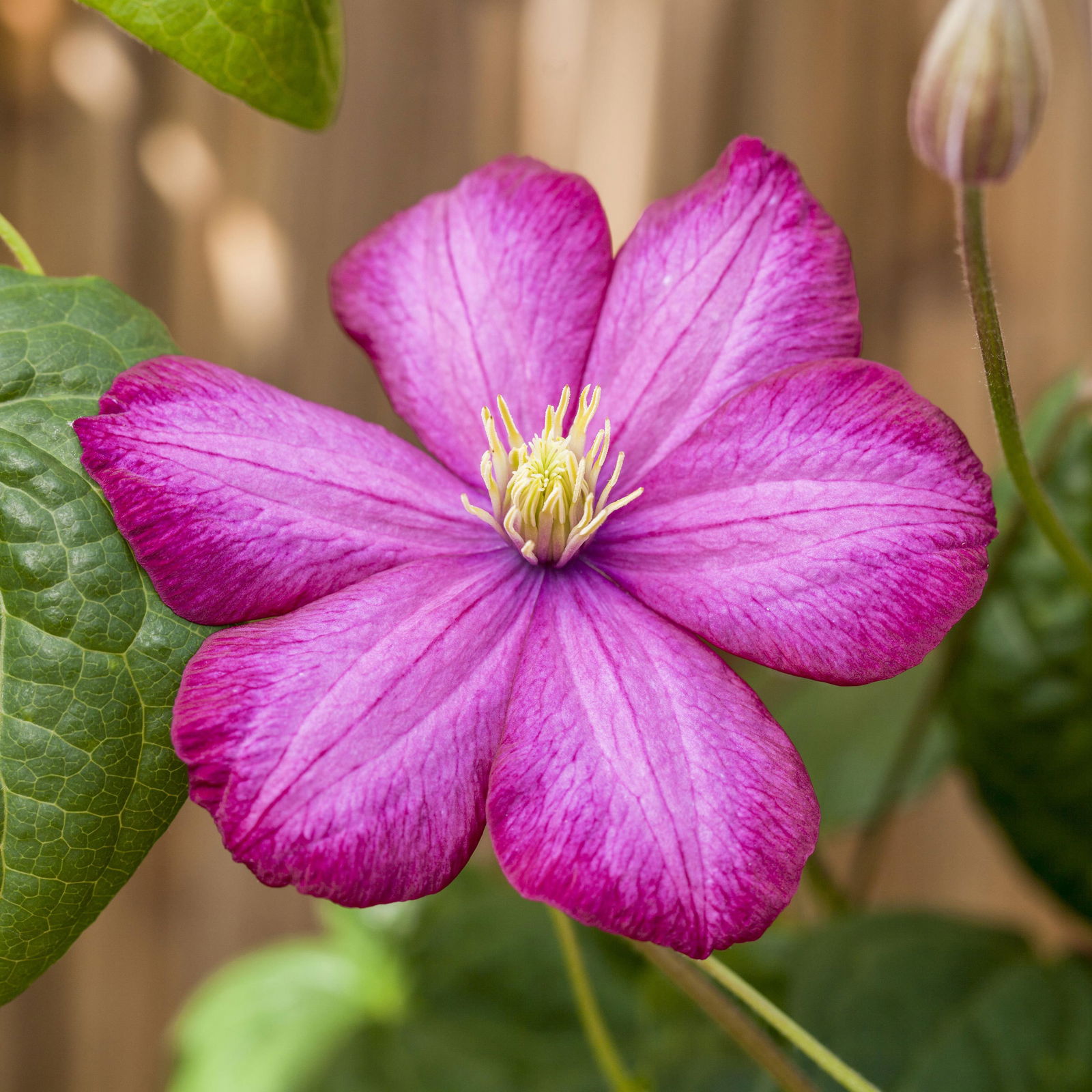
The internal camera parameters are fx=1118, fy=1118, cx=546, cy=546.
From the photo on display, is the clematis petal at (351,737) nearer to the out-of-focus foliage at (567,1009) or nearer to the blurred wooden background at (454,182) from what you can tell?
the out-of-focus foliage at (567,1009)

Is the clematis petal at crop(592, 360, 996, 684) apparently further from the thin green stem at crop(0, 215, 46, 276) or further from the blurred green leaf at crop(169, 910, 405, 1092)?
the blurred green leaf at crop(169, 910, 405, 1092)

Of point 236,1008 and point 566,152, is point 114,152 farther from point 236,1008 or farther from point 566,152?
point 236,1008

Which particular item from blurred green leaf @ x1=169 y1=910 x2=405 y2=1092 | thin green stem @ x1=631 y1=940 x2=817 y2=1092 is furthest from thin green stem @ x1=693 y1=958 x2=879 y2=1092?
blurred green leaf @ x1=169 y1=910 x2=405 y2=1092

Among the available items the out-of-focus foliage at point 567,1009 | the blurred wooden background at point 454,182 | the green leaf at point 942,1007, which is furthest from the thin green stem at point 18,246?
the blurred wooden background at point 454,182

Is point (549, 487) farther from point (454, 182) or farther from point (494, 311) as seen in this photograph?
point (454, 182)

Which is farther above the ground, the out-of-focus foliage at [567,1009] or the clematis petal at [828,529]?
the clematis petal at [828,529]

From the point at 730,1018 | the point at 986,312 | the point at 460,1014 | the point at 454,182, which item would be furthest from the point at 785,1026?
the point at 454,182
